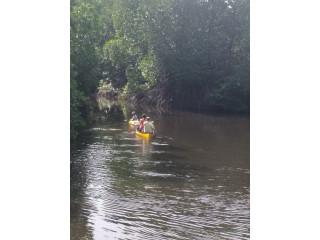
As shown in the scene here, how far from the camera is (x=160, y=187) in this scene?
12.1 m

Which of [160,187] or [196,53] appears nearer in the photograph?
[160,187]

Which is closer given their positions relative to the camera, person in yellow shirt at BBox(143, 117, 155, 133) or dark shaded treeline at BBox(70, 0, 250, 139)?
person in yellow shirt at BBox(143, 117, 155, 133)

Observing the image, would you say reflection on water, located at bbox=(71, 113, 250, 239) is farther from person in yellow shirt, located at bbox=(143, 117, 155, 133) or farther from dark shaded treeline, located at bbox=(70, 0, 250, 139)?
dark shaded treeline, located at bbox=(70, 0, 250, 139)

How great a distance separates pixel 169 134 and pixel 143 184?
383 inches

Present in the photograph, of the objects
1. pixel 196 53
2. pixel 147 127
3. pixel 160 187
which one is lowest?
pixel 160 187

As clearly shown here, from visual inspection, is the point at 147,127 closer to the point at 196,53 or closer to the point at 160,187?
the point at 160,187

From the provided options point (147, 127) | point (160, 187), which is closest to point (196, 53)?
point (147, 127)

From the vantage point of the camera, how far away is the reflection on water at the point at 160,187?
9.07 meters

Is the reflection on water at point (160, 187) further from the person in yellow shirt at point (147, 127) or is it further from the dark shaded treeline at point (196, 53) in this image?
the dark shaded treeline at point (196, 53)

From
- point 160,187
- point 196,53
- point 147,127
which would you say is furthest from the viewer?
point 196,53

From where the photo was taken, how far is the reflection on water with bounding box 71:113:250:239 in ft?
29.8

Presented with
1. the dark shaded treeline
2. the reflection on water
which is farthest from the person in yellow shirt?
the dark shaded treeline

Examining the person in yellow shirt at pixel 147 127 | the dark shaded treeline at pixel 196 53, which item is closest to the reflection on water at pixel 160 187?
the person in yellow shirt at pixel 147 127
